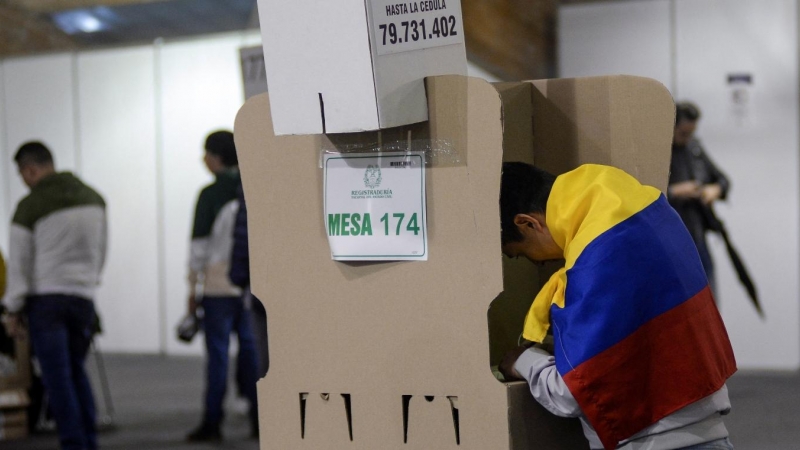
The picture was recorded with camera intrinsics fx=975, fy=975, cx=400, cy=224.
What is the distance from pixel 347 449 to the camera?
1.60 metres

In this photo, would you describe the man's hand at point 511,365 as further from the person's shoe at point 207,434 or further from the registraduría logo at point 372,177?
the person's shoe at point 207,434

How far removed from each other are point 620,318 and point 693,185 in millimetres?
3694

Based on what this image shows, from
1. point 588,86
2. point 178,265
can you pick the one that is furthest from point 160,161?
point 588,86

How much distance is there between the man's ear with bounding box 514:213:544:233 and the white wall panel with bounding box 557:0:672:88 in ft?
15.5

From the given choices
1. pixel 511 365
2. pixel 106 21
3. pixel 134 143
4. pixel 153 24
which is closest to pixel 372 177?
pixel 511 365

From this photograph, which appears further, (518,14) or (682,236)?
(518,14)

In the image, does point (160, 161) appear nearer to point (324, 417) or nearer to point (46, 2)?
point (46, 2)

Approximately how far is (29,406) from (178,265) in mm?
2618

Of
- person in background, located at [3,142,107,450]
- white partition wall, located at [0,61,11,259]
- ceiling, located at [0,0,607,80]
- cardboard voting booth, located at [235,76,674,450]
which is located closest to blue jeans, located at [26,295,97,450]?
person in background, located at [3,142,107,450]

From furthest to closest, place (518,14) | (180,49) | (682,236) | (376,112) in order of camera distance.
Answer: (180,49), (518,14), (682,236), (376,112)

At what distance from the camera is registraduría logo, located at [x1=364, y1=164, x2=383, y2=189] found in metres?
1.54

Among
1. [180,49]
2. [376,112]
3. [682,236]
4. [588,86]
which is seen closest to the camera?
[376,112]

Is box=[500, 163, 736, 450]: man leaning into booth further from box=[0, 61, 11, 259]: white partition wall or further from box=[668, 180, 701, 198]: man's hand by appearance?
box=[0, 61, 11, 259]: white partition wall

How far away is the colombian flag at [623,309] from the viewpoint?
1441 mm
